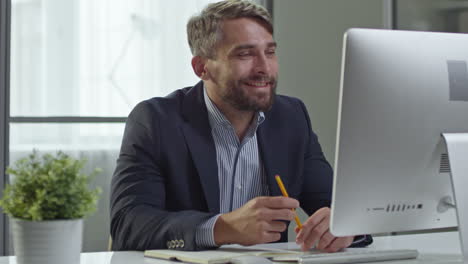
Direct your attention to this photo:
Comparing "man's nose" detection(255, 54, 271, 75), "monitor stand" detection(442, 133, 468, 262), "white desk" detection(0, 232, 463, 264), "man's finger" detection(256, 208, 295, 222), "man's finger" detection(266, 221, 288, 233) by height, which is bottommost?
"white desk" detection(0, 232, 463, 264)

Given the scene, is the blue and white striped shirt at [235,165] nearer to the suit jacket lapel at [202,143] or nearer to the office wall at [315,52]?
the suit jacket lapel at [202,143]

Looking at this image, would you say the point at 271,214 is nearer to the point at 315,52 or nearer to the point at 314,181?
the point at 314,181

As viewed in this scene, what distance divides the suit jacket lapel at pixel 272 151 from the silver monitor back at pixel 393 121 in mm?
742

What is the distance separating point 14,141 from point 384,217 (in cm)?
264

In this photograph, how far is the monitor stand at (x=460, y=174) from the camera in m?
1.43

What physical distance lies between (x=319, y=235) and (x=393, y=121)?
37cm

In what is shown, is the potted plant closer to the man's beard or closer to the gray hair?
the man's beard

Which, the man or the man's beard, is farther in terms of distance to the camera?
the man's beard

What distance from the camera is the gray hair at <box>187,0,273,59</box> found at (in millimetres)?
2270

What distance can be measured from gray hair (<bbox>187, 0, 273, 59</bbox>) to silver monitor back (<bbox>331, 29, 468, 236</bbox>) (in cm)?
93

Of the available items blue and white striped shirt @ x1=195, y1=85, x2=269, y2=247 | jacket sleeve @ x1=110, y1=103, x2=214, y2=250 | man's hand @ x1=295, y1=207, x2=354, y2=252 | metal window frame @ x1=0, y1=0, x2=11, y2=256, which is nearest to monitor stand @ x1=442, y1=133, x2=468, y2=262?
man's hand @ x1=295, y1=207, x2=354, y2=252

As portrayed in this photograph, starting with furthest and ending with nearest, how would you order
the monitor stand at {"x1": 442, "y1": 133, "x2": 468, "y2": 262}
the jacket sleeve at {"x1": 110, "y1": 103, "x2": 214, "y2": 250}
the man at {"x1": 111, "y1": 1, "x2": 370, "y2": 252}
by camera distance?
the man at {"x1": 111, "y1": 1, "x2": 370, "y2": 252}
the jacket sleeve at {"x1": 110, "y1": 103, "x2": 214, "y2": 250}
the monitor stand at {"x1": 442, "y1": 133, "x2": 468, "y2": 262}

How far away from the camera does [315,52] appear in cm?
429

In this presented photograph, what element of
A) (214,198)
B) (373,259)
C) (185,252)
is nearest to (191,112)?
(214,198)
